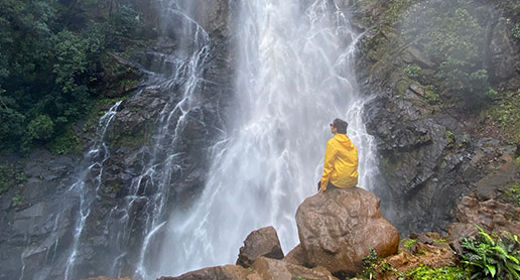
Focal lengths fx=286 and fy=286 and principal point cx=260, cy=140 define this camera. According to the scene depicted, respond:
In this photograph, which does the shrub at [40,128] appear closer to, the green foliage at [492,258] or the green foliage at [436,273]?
the green foliage at [436,273]

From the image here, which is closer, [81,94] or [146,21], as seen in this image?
[81,94]

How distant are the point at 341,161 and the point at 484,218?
387cm

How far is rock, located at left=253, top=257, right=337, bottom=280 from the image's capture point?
219 inches

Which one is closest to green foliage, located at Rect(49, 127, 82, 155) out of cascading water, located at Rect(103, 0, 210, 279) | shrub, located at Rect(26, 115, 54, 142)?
shrub, located at Rect(26, 115, 54, 142)

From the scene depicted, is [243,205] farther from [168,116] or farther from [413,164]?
[413,164]

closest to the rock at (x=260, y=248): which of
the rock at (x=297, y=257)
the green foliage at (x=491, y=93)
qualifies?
the rock at (x=297, y=257)

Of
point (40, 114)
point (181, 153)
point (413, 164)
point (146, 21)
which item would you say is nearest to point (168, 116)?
point (181, 153)

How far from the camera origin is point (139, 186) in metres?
13.1

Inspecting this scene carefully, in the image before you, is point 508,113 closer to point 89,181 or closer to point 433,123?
point 433,123

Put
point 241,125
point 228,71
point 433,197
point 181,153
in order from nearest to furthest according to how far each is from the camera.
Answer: point 433,197 → point 181,153 → point 241,125 → point 228,71

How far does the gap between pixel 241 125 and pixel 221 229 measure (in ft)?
17.8

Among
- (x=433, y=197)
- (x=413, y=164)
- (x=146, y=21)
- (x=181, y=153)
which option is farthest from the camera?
(x=146, y=21)

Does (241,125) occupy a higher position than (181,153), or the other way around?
(241,125)

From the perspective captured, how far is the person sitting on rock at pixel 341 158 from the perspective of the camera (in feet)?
19.2
